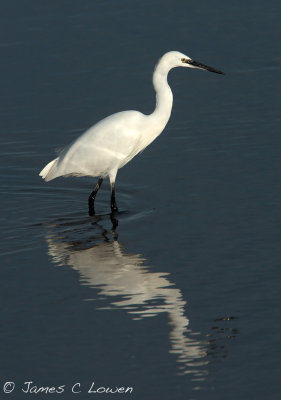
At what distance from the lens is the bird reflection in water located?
763 centimetres

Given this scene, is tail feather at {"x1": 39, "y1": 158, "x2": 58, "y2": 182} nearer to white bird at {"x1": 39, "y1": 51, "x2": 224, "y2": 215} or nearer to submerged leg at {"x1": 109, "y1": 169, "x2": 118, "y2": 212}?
white bird at {"x1": 39, "y1": 51, "x2": 224, "y2": 215}

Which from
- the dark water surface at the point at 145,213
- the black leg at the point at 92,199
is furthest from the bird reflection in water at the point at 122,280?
the black leg at the point at 92,199

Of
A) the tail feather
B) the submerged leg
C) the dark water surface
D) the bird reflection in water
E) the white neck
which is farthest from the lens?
the tail feather

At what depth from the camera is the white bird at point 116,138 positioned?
1152cm

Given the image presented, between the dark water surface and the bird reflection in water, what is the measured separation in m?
0.02

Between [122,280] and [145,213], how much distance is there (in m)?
1.94

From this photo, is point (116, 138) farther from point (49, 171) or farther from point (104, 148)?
point (49, 171)

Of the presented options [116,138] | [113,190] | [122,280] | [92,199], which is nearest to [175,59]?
[116,138]

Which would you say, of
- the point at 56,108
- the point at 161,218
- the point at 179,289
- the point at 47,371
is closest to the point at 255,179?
the point at 161,218

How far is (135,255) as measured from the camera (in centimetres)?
977

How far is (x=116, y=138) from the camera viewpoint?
11523mm

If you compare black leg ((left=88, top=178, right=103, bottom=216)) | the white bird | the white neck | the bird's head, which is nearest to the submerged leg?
the white bird

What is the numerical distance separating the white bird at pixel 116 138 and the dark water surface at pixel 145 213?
43 centimetres

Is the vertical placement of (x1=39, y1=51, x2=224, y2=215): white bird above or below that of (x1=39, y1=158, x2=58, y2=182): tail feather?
above
